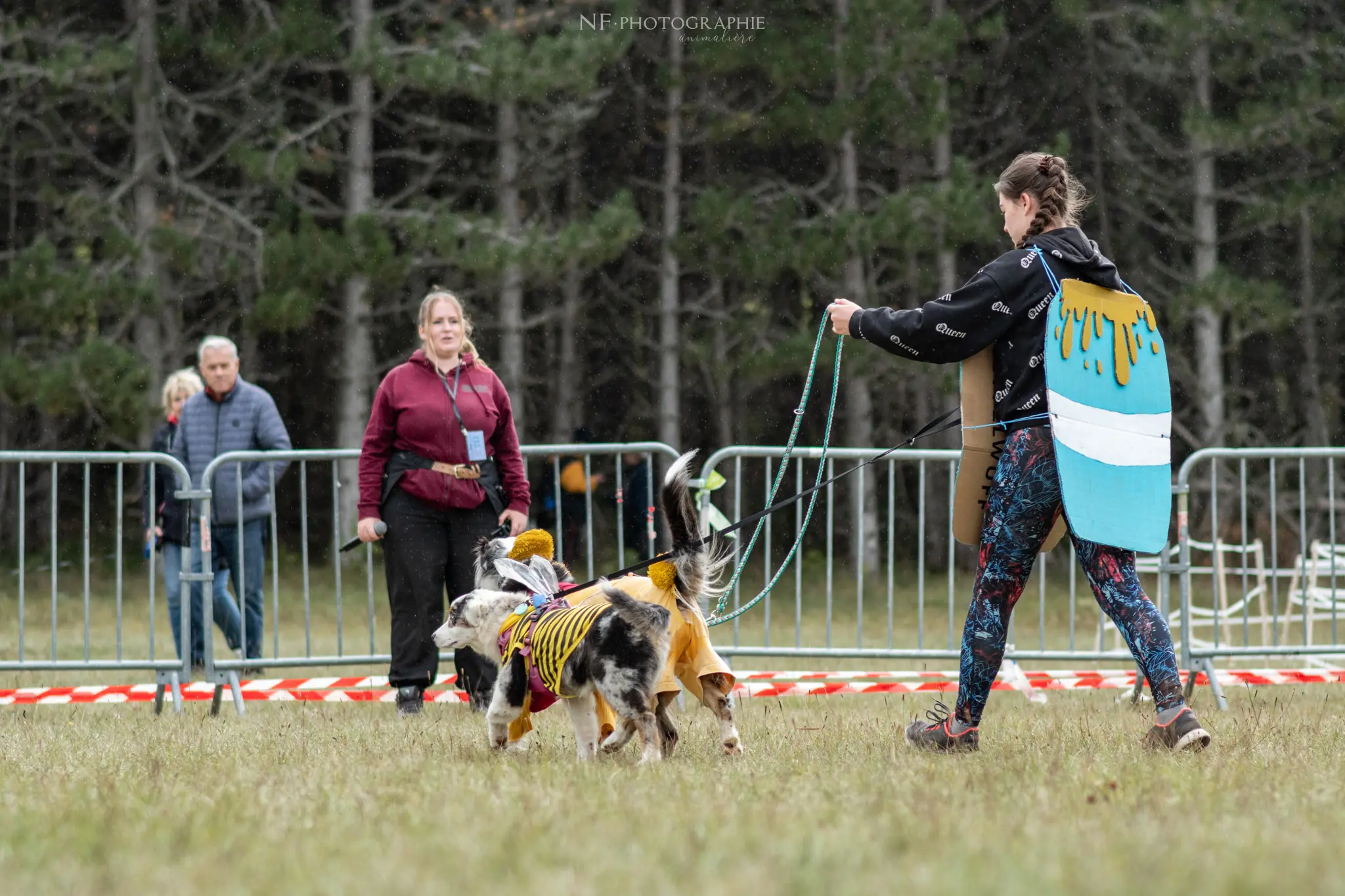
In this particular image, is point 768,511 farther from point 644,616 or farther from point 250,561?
point 250,561

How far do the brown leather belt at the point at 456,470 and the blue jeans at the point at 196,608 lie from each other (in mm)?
2223

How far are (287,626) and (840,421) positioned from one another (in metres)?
9.61

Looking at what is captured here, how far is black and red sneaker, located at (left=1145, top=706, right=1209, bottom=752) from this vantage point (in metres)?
5.12

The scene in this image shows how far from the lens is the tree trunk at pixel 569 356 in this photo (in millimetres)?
21328

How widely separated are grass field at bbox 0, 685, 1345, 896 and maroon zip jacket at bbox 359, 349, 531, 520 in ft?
4.68

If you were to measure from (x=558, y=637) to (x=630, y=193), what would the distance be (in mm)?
13480

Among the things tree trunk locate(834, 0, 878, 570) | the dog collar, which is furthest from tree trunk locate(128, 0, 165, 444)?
the dog collar

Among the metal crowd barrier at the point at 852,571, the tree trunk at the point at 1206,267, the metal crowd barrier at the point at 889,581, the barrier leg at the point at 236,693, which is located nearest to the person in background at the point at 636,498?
the metal crowd barrier at the point at 852,571

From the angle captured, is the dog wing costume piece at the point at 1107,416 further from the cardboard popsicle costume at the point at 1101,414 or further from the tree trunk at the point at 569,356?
the tree trunk at the point at 569,356

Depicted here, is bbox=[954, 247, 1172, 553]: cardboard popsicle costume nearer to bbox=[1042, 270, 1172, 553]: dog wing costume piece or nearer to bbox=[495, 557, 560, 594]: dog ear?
bbox=[1042, 270, 1172, 553]: dog wing costume piece

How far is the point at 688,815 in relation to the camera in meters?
4.00

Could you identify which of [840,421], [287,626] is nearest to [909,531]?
[840,421]

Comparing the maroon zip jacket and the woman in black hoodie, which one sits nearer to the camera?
the woman in black hoodie

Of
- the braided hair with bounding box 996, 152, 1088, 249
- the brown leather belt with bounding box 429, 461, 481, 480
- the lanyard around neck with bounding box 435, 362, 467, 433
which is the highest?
the braided hair with bounding box 996, 152, 1088, 249
